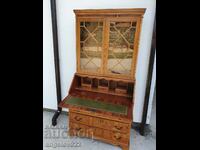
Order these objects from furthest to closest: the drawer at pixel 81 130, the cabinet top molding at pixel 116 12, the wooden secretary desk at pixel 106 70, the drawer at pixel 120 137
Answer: the drawer at pixel 81 130 → the drawer at pixel 120 137 → the wooden secretary desk at pixel 106 70 → the cabinet top molding at pixel 116 12

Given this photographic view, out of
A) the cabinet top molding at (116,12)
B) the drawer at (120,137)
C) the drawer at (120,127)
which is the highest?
the cabinet top molding at (116,12)

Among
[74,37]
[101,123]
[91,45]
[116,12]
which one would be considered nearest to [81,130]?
[101,123]

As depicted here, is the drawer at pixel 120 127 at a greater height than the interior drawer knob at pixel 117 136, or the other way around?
the drawer at pixel 120 127

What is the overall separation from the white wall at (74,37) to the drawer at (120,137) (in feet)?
1.76

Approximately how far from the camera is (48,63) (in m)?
2.32

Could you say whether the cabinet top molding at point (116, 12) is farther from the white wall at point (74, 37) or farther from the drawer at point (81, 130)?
the drawer at point (81, 130)

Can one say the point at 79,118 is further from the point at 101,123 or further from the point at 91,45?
the point at 91,45

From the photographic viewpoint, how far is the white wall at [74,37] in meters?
1.77

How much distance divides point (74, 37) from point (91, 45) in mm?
436

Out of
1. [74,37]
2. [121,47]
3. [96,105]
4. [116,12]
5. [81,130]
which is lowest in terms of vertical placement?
[81,130]

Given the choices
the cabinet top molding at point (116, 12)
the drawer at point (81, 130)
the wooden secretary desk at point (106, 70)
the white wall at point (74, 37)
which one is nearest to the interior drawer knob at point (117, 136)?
the wooden secretary desk at point (106, 70)
